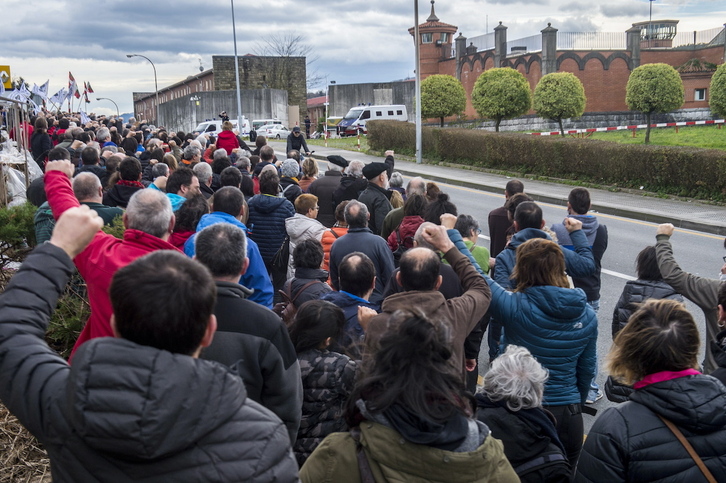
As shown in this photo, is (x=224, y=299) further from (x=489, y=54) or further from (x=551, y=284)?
(x=489, y=54)

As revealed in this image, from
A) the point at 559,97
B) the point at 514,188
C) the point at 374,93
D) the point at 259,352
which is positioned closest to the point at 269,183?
the point at 514,188

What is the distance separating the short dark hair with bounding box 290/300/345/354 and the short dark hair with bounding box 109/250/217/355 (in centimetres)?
168

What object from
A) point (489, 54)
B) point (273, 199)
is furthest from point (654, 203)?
point (489, 54)

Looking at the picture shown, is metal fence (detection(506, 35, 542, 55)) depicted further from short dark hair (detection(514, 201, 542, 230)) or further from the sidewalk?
short dark hair (detection(514, 201, 542, 230))

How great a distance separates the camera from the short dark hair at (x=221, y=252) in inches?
136

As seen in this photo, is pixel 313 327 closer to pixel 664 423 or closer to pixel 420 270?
pixel 420 270

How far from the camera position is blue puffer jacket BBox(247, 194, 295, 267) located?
742cm

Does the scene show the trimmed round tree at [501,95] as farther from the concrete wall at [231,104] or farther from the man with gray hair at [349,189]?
the man with gray hair at [349,189]

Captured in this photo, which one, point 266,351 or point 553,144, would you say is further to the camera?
point 553,144

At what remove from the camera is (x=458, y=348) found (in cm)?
387

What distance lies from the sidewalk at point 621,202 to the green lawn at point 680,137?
35.9 feet

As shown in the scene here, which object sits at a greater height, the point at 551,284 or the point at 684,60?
the point at 684,60

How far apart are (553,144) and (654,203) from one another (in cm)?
566

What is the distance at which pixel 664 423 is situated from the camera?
273 cm
